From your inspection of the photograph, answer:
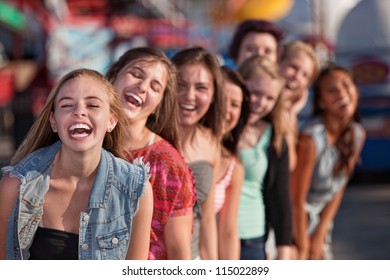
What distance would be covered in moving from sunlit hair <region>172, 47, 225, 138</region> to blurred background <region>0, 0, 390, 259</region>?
4.06 meters

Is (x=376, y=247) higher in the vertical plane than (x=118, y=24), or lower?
lower

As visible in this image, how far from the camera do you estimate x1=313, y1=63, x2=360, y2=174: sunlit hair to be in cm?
466

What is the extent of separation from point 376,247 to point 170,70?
206 inches

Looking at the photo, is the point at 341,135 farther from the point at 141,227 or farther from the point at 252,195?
the point at 141,227

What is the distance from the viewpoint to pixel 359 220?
30.3ft

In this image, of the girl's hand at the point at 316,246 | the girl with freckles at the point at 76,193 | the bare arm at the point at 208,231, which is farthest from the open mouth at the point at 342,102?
the girl with freckles at the point at 76,193

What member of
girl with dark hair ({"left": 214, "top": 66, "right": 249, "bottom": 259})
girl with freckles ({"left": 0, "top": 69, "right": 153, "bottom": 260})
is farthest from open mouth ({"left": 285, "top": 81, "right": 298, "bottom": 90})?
girl with freckles ({"left": 0, "top": 69, "right": 153, "bottom": 260})

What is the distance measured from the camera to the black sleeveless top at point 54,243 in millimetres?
2328

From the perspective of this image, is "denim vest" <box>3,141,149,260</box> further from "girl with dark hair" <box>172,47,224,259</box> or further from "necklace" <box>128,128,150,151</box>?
"girl with dark hair" <box>172,47,224,259</box>

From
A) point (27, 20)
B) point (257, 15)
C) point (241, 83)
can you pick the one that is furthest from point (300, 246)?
point (27, 20)

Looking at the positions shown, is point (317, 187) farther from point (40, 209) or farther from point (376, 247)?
point (376, 247)

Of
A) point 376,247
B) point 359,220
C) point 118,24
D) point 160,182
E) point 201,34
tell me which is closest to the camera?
point 160,182

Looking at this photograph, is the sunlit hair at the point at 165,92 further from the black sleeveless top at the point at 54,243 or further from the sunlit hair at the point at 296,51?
the sunlit hair at the point at 296,51
